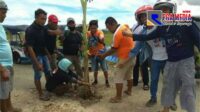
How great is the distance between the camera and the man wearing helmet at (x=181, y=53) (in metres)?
6.45

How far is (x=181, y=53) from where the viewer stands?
6.57m

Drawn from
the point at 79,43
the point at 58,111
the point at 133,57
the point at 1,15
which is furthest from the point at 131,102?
the point at 1,15

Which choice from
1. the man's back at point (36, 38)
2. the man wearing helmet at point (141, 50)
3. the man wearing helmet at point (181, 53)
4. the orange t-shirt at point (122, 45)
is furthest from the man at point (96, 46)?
the man wearing helmet at point (181, 53)

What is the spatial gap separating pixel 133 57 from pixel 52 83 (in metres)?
1.88

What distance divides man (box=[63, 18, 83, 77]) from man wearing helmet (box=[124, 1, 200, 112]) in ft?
11.2

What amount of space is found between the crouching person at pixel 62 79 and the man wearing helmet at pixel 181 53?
2713mm

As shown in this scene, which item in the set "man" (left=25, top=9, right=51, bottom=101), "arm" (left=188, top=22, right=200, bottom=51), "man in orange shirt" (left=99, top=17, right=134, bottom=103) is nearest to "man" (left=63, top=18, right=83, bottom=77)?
"man" (left=25, top=9, right=51, bottom=101)

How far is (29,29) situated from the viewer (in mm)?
8500

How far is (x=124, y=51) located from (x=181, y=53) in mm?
2114

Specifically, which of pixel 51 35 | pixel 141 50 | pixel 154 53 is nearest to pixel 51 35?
pixel 51 35

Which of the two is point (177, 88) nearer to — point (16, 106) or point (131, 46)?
point (131, 46)

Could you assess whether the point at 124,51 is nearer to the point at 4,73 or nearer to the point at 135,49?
the point at 135,49

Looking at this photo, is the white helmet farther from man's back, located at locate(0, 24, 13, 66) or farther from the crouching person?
the crouching person

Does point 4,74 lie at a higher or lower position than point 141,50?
higher
